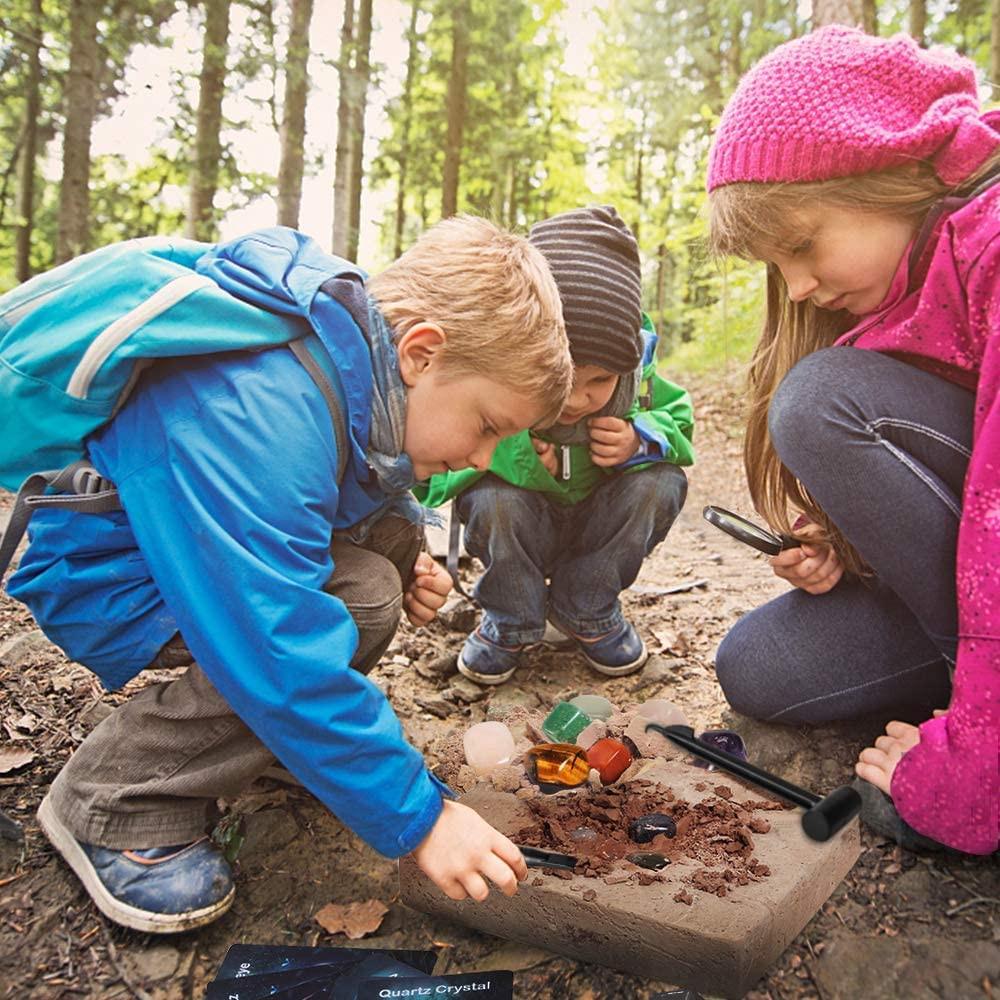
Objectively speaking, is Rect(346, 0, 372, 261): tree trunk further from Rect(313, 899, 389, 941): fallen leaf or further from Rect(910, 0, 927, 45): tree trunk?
Rect(313, 899, 389, 941): fallen leaf

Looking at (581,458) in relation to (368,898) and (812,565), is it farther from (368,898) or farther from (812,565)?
(368,898)

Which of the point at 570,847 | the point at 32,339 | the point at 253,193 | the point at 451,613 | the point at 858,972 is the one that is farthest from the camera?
the point at 253,193

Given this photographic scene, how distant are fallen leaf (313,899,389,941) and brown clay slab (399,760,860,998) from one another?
67 millimetres

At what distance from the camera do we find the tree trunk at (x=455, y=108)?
1023 cm

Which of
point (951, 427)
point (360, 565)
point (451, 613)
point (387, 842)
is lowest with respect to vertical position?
point (451, 613)

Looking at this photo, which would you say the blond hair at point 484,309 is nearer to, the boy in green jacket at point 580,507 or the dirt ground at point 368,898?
the boy in green jacket at point 580,507

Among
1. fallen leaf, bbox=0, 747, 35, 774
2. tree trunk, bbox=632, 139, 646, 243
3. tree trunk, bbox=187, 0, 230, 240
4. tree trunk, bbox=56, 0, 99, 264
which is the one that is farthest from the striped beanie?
tree trunk, bbox=632, 139, 646, 243

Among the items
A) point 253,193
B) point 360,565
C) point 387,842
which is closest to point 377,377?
point 360,565

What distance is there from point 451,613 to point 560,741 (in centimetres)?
110

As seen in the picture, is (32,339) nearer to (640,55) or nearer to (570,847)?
(570,847)

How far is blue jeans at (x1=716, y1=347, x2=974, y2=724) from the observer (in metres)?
1.80

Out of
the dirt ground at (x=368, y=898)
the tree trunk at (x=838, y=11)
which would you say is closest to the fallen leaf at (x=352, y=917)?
the dirt ground at (x=368, y=898)

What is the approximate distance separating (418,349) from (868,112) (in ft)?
3.34

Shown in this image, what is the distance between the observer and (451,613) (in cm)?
318
